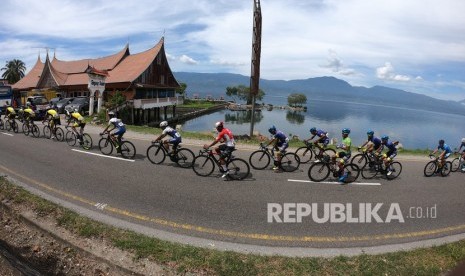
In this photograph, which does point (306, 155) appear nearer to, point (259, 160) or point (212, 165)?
point (259, 160)

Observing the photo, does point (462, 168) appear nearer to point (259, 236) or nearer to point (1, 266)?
point (259, 236)

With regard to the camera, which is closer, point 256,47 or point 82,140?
point 82,140

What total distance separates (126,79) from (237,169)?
3238 cm

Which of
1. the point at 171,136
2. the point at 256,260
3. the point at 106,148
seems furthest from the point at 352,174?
the point at 106,148

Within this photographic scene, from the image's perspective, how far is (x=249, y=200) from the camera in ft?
29.1

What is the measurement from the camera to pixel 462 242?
6.80 meters

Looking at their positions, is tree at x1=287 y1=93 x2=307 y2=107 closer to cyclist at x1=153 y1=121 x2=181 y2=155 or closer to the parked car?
the parked car

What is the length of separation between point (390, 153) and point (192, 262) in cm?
1077

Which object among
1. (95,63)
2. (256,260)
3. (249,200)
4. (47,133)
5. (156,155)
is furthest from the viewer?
(95,63)

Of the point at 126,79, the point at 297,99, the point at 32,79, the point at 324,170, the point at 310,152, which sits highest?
the point at 297,99

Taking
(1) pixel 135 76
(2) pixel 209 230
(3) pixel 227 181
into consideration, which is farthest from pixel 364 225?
(1) pixel 135 76

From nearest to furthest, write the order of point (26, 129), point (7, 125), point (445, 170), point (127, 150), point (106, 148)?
point (127, 150)
point (445, 170)
point (106, 148)
point (26, 129)
point (7, 125)

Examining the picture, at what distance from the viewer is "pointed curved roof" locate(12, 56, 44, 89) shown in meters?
49.9

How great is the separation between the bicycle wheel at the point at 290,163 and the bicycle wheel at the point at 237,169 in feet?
6.78
